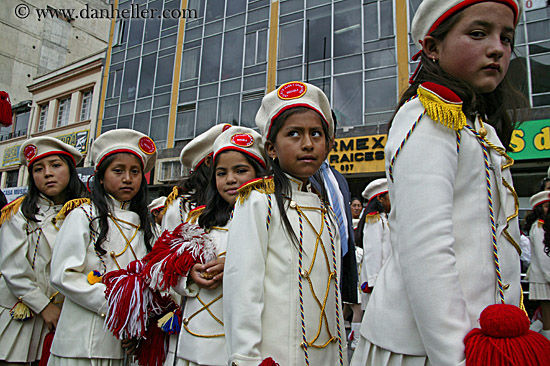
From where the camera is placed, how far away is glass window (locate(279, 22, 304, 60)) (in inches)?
615

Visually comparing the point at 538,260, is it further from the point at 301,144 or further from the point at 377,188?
the point at 301,144

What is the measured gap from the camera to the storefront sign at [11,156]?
82.4ft

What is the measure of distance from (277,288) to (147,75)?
20292mm

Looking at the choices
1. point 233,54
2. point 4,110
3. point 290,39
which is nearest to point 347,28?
point 290,39

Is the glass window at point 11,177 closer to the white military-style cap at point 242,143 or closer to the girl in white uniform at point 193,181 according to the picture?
the girl in white uniform at point 193,181

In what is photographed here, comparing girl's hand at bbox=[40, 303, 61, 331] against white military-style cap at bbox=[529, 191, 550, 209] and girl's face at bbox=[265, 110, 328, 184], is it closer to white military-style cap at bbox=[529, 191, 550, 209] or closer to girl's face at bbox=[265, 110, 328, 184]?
girl's face at bbox=[265, 110, 328, 184]

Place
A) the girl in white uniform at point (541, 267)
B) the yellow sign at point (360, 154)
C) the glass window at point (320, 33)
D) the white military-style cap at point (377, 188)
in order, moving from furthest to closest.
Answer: the glass window at point (320, 33) < the yellow sign at point (360, 154) < the white military-style cap at point (377, 188) < the girl in white uniform at point (541, 267)

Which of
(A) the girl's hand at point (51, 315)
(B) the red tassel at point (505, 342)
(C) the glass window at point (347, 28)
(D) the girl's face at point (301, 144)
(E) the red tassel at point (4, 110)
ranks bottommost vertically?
(A) the girl's hand at point (51, 315)

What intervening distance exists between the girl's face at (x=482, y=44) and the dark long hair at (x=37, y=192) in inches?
129

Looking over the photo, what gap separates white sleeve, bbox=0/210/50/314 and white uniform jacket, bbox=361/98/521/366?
267cm

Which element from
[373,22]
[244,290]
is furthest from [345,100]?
[244,290]

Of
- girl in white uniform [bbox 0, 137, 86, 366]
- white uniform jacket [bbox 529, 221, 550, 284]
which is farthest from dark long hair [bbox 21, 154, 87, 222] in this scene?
white uniform jacket [bbox 529, 221, 550, 284]

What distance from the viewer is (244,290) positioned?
158 cm

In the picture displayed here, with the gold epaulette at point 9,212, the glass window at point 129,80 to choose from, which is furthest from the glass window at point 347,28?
the gold epaulette at point 9,212
